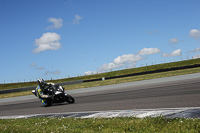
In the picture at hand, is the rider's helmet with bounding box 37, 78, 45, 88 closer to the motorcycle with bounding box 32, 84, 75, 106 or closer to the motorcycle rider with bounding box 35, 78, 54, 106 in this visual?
the motorcycle rider with bounding box 35, 78, 54, 106

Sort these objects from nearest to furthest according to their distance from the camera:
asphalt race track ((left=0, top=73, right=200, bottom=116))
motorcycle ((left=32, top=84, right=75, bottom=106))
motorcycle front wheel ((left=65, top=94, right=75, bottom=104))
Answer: asphalt race track ((left=0, top=73, right=200, bottom=116)) → motorcycle ((left=32, top=84, right=75, bottom=106)) → motorcycle front wheel ((left=65, top=94, right=75, bottom=104))

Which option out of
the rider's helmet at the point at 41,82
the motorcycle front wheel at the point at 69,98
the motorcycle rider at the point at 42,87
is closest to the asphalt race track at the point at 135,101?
the motorcycle front wheel at the point at 69,98

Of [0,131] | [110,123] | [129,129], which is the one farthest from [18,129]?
[129,129]

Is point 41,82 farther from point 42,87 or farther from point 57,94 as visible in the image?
point 57,94

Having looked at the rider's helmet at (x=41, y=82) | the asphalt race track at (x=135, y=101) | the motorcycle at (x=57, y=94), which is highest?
the rider's helmet at (x=41, y=82)

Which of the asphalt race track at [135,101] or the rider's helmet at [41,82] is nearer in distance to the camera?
the asphalt race track at [135,101]

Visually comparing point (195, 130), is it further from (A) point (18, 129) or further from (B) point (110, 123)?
(A) point (18, 129)

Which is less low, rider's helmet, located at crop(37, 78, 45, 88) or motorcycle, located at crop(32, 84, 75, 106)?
rider's helmet, located at crop(37, 78, 45, 88)

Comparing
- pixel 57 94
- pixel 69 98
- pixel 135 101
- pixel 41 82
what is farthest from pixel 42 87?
pixel 135 101

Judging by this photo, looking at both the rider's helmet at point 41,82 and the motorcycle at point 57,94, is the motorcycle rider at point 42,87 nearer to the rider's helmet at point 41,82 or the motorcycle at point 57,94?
the rider's helmet at point 41,82

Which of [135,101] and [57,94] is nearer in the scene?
[135,101]

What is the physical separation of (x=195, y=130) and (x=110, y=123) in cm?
223

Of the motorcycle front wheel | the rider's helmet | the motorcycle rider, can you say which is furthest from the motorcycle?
the rider's helmet

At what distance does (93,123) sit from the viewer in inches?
264
